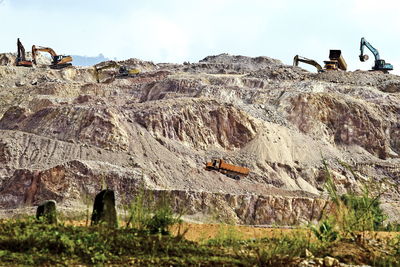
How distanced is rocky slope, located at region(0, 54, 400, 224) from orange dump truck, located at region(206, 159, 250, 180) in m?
0.64

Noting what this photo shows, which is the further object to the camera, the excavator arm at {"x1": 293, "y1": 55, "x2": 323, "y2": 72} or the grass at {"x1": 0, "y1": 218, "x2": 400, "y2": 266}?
the excavator arm at {"x1": 293, "y1": 55, "x2": 323, "y2": 72}

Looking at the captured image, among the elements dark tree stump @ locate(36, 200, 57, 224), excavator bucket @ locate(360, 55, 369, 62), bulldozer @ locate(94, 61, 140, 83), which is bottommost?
dark tree stump @ locate(36, 200, 57, 224)

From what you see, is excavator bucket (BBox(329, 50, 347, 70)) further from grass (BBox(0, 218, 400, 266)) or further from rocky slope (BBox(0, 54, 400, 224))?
grass (BBox(0, 218, 400, 266))

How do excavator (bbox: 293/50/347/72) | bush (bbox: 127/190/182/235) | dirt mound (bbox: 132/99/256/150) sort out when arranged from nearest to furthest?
bush (bbox: 127/190/182/235)
dirt mound (bbox: 132/99/256/150)
excavator (bbox: 293/50/347/72)

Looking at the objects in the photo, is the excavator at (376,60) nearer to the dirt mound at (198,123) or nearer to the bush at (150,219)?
the dirt mound at (198,123)

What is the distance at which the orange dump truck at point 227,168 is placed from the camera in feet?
153

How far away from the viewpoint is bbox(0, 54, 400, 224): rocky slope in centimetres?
4072

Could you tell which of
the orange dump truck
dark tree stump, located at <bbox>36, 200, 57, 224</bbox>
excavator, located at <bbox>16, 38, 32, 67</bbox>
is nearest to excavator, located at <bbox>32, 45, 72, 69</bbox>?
excavator, located at <bbox>16, 38, 32, 67</bbox>

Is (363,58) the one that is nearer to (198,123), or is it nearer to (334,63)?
(334,63)

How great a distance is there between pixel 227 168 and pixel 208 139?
315 inches

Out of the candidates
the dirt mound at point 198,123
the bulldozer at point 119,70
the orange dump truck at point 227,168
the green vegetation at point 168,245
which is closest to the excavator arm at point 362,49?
the bulldozer at point 119,70

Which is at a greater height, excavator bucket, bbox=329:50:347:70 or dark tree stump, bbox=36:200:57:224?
excavator bucket, bbox=329:50:347:70

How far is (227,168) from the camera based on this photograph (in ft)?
154

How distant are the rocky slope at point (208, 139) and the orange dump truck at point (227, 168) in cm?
64
